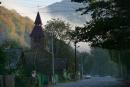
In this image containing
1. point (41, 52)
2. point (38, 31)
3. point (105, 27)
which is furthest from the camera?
point (38, 31)

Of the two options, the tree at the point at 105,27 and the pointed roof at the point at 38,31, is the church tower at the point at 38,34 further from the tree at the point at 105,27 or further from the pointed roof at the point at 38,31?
the tree at the point at 105,27

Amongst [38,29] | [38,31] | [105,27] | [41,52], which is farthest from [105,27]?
[38,29]

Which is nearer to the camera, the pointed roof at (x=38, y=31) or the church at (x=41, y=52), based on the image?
the church at (x=41, y=52)

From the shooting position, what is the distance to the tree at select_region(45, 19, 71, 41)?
5212 inches

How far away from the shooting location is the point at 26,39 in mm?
149875

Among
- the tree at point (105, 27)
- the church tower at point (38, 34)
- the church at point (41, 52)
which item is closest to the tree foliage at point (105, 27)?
the tree at point (105, 27)

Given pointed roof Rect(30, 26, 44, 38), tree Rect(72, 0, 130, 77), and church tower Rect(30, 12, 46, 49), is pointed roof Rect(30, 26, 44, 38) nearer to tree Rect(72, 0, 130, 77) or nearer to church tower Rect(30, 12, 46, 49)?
church tower Rect(30, 12, 46, 49)

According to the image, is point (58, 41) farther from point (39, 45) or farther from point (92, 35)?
point (92, 35)

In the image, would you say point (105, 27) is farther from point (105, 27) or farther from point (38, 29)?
point (38, 29)

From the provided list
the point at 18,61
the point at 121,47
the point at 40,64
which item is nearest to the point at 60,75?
the point at 40,64

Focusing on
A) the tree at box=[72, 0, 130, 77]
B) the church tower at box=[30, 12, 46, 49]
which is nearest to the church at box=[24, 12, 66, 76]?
the church tower at box=[30, 12, 46, 49]

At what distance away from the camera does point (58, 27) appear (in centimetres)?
13300

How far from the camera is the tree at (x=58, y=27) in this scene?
132 meters

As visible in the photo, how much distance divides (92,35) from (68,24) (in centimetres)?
8604
